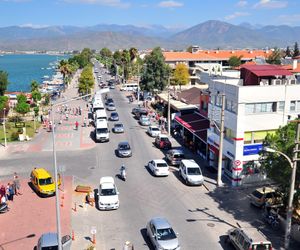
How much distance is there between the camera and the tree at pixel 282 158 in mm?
24141

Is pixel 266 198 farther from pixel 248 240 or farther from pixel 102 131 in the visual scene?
pixel 102 131

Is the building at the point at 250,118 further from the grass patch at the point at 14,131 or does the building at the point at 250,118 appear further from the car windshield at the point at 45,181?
the grass patch at the point at 14,131

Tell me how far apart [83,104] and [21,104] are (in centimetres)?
2274

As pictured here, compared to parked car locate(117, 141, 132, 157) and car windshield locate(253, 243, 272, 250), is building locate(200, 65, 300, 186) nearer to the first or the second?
parked car locate(117, 141, 132, 157)

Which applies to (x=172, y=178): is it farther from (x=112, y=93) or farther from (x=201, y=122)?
(x=112, y=93)

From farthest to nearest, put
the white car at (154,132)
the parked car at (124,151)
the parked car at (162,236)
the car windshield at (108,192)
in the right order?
the white car at (154,132), the parked car at (124,151), the car windshield at (108,192), the parked car at (162,236)

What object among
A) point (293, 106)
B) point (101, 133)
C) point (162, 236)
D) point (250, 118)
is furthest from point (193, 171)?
point (101, 133)

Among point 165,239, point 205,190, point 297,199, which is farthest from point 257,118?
point 165,239

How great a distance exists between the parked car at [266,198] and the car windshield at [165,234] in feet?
30.0

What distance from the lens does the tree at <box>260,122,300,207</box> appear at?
2414cm

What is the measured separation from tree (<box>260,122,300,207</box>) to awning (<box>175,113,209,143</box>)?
1354cm

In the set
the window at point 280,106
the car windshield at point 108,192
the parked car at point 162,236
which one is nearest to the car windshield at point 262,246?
the parked car at point 162,236

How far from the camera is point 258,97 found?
32438 mm

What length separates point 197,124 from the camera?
145 ft
